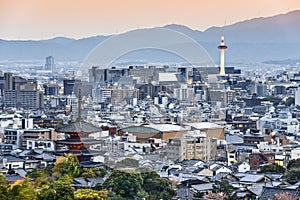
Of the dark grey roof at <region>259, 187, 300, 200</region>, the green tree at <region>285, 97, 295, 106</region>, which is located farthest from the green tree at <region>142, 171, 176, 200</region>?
the green tree at <region>285, 97, 295, 106</region>

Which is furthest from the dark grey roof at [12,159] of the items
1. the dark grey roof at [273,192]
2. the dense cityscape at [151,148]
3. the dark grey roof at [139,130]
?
the dark grey roof at [273,192]

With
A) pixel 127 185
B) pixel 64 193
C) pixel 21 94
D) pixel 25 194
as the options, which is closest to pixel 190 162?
pixel 127 185

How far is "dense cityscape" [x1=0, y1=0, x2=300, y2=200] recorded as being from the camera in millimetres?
8750

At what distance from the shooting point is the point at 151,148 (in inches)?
526

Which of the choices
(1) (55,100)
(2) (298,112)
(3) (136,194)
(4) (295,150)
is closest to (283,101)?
(2) (298,112)

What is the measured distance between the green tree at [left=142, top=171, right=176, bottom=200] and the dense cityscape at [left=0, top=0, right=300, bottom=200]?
1cm

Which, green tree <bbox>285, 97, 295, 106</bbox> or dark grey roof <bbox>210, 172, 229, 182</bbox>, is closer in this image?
dark grey roof <bbox>210, 172, 229, 182</bbox>

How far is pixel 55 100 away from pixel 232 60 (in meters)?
38.3

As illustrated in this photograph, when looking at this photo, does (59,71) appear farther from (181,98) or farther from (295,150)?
(295,150)

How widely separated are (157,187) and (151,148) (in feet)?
14.9

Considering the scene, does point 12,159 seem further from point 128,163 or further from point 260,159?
point 260,159

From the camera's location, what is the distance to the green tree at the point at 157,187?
862cm

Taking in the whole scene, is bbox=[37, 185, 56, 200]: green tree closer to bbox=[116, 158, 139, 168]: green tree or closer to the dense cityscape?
the dense cityscape

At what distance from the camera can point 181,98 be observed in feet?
68.5
